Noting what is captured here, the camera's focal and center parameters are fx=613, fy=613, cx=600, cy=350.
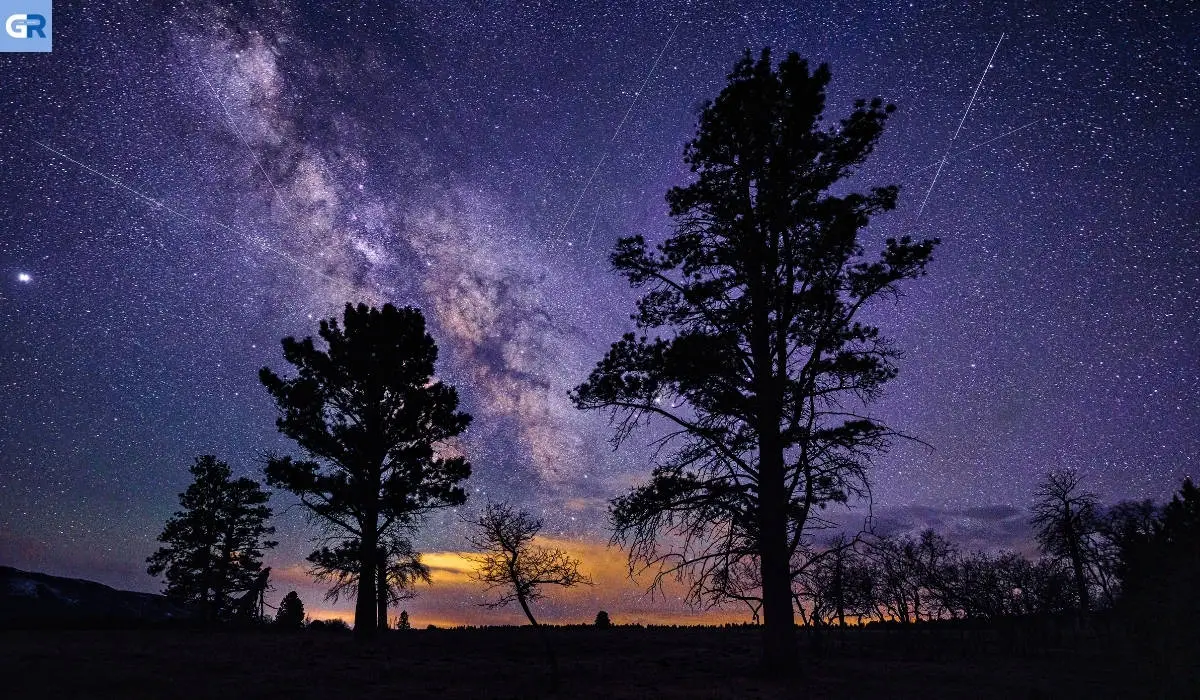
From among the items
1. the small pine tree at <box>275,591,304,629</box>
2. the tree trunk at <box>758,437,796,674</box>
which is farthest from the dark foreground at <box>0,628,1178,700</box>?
the small pine tree at <box>275,591,304,629</box>

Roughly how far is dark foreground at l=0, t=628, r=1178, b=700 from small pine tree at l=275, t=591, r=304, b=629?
61.0 feet

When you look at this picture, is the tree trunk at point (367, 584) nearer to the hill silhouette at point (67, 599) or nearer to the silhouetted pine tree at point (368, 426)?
the silhouetted pine tree at point (368, 426)

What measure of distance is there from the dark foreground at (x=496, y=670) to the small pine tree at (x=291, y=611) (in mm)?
18583

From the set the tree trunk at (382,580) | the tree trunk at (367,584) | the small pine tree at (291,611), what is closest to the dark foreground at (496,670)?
the tree trunk at (367,584)

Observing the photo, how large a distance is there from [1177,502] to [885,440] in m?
36.4

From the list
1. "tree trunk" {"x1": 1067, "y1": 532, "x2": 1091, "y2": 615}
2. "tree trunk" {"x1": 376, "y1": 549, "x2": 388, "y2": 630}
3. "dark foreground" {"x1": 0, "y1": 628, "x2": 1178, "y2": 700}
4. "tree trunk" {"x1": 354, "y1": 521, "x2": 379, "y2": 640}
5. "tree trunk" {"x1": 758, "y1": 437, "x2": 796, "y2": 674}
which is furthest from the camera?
"tree trunk" {"x1": 1067, "y1": 532, "x2": 1091, "y2": 615}

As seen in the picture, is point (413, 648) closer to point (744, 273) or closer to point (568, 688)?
point (568, 688)

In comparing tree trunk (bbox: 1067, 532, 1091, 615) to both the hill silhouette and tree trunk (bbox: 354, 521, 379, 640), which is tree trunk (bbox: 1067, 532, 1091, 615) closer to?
tree trunk (bbox: 354, 521, 379, 640)

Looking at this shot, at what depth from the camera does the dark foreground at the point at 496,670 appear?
45.6ft

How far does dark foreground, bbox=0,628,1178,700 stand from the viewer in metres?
13.9

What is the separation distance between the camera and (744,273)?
16719 millimetres

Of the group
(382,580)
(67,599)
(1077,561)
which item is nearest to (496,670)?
(382,580)

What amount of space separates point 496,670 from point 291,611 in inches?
1299

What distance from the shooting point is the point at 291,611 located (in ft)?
143
